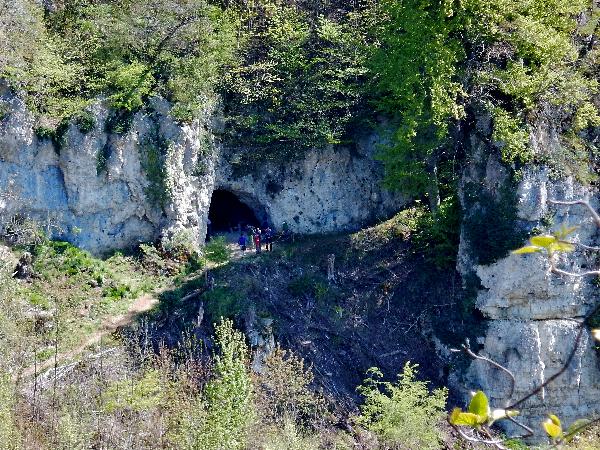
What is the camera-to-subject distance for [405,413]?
46.7 feet

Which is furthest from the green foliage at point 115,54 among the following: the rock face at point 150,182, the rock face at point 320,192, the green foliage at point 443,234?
the green foliage at point 443,234

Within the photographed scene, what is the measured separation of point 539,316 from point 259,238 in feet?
23.2

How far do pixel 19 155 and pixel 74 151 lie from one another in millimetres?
1262

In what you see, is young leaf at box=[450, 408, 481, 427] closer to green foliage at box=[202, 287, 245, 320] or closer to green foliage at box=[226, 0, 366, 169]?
green foliage at box=[202, 287, 245, 320]

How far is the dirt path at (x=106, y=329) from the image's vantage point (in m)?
14.7

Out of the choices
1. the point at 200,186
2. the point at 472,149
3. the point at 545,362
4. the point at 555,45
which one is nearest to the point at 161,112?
the point at 200,186

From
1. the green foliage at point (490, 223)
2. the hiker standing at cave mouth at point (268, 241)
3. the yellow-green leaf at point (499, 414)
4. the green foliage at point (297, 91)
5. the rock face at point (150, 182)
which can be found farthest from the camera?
the green foliage at point (297, 91)

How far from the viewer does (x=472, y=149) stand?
1681 cm

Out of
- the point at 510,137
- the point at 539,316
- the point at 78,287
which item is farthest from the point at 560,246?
the point at 78,287

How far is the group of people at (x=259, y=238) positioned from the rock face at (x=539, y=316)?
18.9 feet

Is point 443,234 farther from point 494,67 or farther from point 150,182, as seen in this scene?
point 150,182

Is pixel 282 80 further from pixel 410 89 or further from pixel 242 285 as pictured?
pixel 242 285

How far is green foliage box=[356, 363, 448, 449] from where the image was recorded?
46.6 feet

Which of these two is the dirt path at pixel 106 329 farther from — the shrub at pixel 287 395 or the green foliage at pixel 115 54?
the green foliage at pixel 115 54
